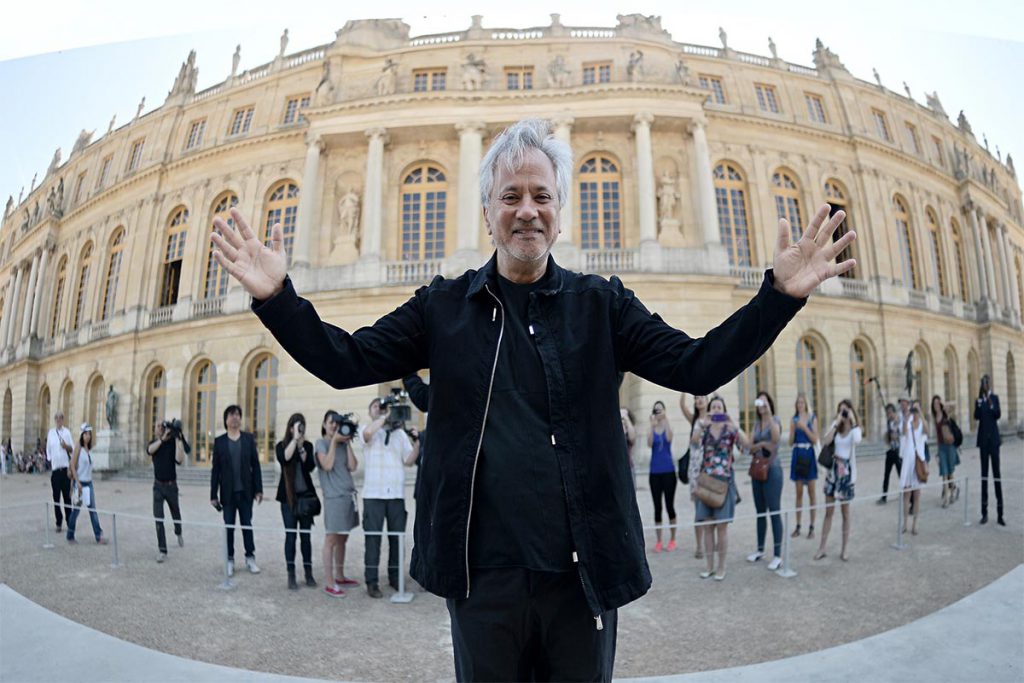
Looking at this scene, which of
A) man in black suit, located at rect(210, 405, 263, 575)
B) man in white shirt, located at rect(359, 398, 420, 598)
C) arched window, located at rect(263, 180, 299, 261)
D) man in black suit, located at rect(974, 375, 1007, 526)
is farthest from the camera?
man in white shirt, located at rect(359, 398, 420, 598)

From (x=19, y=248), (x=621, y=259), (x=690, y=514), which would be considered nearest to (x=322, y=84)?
(x=19, y=248)

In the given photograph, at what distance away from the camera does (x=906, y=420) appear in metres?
4.87

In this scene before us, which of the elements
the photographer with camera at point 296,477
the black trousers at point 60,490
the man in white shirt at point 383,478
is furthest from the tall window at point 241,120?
the man in white shirt at point 383,478

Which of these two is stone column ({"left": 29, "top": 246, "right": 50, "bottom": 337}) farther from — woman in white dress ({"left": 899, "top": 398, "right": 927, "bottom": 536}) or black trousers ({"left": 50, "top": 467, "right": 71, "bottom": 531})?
woman in white dress ({"left": 899, "top": 398, "right": 927, "bottom": 536})

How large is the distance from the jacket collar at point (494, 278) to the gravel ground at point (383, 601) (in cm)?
249

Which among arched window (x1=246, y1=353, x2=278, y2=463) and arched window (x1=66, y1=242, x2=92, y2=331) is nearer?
arched window (x1=66, y1=242, x2=92, y2=331)

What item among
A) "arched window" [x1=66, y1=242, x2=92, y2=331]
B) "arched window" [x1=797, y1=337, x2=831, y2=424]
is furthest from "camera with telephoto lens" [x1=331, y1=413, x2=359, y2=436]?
"arched window" [x1=797, y1=337, x2=831, y2=424]

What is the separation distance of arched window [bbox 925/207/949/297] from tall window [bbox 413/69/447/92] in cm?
558

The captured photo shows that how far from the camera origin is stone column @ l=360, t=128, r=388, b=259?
29.2 ft

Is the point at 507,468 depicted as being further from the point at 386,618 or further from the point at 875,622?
the point at 875,622

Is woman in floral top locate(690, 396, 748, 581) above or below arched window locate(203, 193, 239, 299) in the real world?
below

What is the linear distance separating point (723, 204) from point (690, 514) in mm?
7190

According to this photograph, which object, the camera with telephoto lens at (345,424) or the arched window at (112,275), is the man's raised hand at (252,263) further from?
the camera with telephoto lens at (345,424)

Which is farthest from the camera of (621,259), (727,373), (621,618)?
(621,259)
